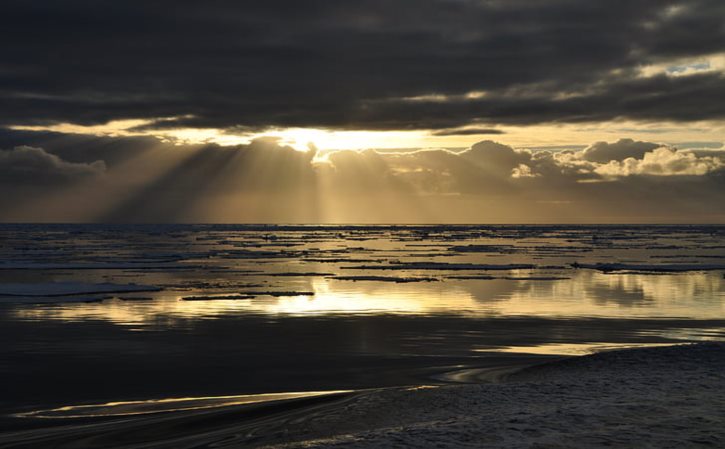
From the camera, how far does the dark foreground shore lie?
10.1m

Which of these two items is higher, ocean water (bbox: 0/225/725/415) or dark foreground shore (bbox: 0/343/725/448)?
ocean water (bbox: 0/225/725/415)

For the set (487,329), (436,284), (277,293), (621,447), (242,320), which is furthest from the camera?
(436,284)

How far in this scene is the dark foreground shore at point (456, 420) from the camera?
10141 mm

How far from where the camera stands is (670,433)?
10359 millimetres

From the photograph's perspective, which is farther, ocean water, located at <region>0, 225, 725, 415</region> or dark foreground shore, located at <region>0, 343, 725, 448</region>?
ocean water, located at <region>0, 225, 725, 415</region>

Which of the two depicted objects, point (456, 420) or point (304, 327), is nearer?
point (456, 420)

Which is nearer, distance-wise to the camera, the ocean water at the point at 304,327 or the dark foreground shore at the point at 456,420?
the dark foreground shore at the point at 456,420

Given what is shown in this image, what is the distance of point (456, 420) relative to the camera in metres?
11.3

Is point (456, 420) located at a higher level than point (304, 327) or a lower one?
lower

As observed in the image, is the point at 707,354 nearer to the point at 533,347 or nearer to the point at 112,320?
the point at 533,347

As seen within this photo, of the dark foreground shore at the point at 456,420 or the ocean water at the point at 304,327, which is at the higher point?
the ocean water at the point at 304,327

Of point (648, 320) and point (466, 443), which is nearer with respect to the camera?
point (466, 443)

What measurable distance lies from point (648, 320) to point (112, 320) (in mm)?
16747

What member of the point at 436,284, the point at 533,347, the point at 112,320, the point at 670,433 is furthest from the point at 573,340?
the point at 436,284
